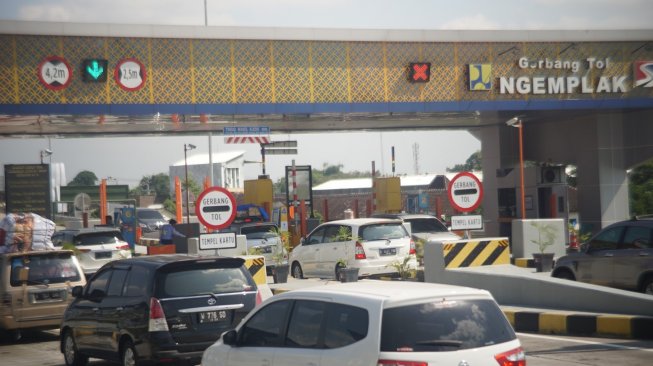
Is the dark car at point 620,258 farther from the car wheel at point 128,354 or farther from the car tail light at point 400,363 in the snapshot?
the car tail light at point 400,363

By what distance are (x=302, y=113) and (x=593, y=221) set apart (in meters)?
10.9

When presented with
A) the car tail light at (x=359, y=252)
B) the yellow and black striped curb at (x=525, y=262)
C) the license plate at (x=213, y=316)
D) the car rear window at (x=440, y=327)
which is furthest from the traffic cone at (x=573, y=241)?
the car rear window at (x=440, y=327)

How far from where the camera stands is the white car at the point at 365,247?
2236 cm

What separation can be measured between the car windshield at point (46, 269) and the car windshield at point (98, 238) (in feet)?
28.7

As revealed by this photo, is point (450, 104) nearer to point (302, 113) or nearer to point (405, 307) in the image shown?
point (302, 113)

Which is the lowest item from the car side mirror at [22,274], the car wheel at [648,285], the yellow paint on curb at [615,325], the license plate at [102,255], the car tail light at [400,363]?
the yellow paint on curb at [615,325]

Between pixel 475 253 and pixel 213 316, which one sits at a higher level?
pixel 475 253

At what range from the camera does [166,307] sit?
11555 millimetres

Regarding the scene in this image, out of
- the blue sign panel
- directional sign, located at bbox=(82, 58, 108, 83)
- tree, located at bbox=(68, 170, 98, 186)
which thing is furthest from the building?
directional sign, located at bbox=(82, 58, 108, 83)

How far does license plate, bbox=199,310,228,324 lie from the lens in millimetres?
11672

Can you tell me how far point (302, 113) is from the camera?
28.9 metres

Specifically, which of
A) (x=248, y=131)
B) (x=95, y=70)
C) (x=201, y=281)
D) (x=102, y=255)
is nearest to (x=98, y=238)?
(x=102, y=255)

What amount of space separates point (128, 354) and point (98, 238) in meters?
14.8

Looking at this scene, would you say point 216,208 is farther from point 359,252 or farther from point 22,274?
point 359,252
